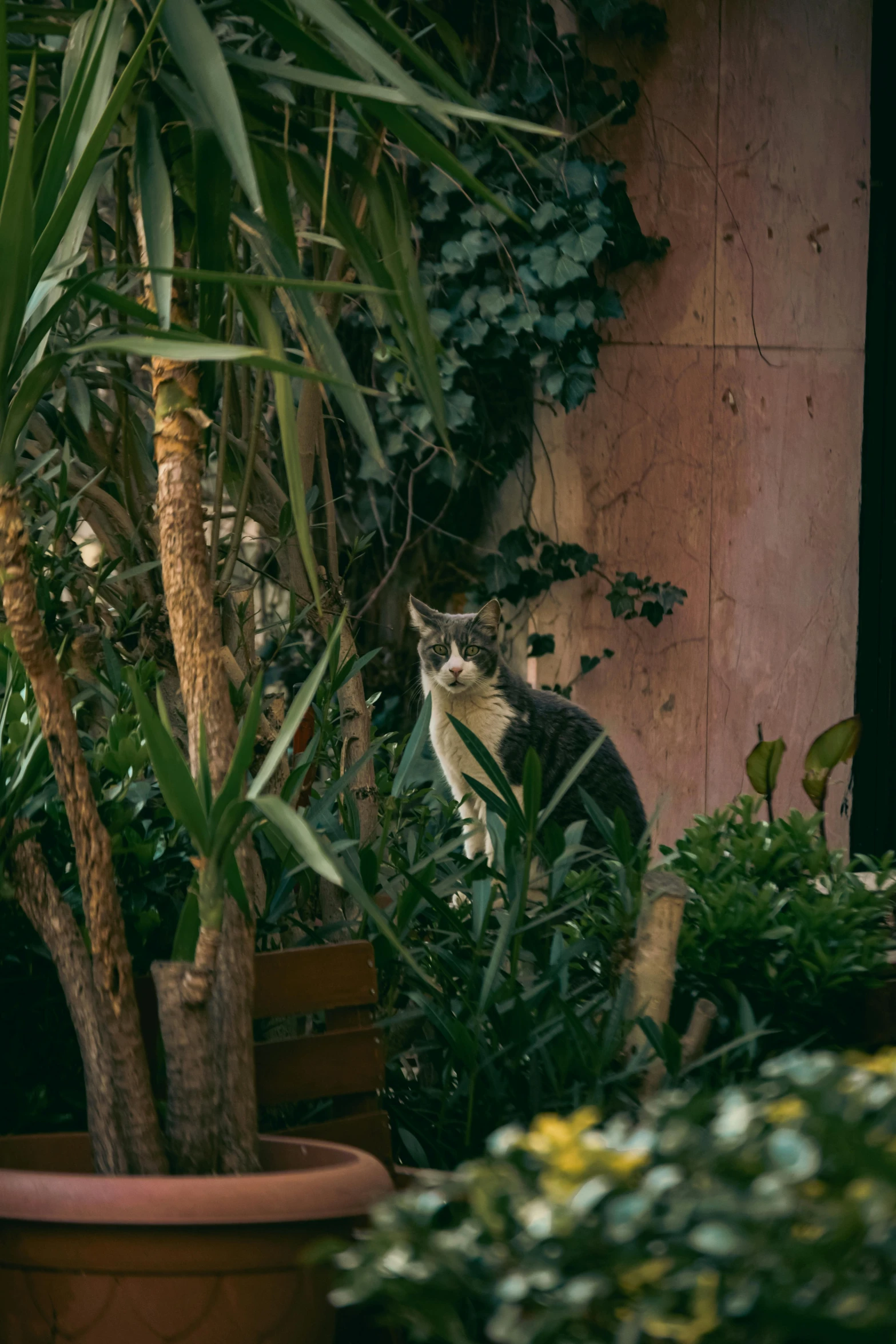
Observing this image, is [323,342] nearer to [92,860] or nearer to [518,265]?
[92,860]

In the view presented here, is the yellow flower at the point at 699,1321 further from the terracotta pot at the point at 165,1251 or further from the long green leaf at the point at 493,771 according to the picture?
the long green leaf at the point at 493,771

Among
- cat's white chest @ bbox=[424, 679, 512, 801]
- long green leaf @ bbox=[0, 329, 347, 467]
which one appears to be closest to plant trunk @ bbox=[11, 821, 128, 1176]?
long green leaf @ bbox=[0, 329, 347, 467]

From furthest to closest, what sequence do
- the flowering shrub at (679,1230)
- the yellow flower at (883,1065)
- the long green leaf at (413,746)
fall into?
the long green leaf at (413,746) → the yellow flower at (883,1065) → the flowering shrub at (679,1230)

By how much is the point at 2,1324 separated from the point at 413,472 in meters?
2.69

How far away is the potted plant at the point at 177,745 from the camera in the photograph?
0.90 metres

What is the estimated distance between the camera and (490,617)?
310 cm

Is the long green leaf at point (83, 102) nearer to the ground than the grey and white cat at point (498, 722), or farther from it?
farther from it

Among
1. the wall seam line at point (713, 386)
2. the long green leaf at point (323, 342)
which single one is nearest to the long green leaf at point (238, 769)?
the long green leaf at point (323, 342)

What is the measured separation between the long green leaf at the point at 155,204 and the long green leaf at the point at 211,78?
2.5 inches

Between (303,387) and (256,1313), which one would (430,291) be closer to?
(303,387)

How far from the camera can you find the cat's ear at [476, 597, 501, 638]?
121 inches

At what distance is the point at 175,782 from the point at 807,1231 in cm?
A: 53

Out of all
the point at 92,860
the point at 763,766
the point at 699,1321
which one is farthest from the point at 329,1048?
the point at 763,766

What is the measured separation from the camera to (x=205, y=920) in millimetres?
959
